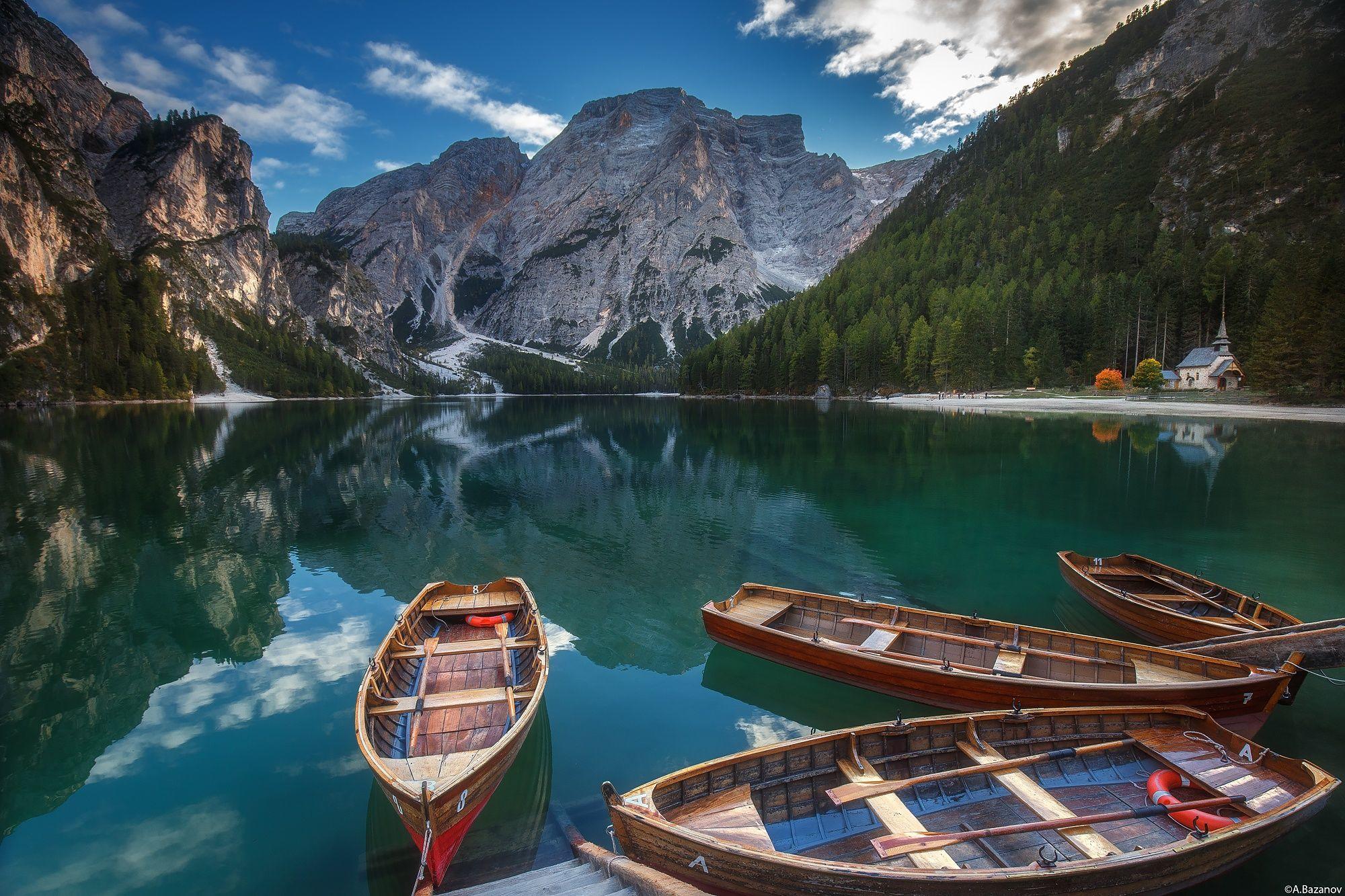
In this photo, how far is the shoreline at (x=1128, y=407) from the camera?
7044 centimetres

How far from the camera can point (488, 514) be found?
36375mm

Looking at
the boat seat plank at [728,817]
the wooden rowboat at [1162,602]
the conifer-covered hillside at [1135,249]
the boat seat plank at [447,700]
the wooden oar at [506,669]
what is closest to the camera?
the boat seat plank at [728,817]

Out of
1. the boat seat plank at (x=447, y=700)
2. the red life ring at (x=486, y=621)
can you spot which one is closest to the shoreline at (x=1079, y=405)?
the red life ring at (x=486, y=621)

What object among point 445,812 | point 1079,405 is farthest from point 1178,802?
point 1079,405

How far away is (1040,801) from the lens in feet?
28.5

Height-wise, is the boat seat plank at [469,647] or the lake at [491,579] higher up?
the boat seat plank at [469,647]

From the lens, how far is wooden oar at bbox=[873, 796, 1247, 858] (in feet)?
24.9

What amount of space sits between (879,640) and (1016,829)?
24.6ft

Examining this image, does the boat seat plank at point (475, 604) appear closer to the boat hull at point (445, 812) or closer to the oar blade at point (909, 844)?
the boat hull at point (445, 812)

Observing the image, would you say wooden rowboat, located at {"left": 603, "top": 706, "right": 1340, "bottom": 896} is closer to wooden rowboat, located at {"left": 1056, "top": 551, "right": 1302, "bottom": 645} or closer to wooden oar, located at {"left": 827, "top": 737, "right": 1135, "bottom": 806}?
wooden oar, located at {"left": 827, "top": 737, "right": 1135, "bottom": 806}

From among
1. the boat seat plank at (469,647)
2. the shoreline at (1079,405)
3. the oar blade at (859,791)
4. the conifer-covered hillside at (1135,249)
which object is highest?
the conifer-covered hillside at (1135,249)

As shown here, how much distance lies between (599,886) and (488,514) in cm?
3097

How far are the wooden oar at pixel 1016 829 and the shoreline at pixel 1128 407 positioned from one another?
86.8 meters

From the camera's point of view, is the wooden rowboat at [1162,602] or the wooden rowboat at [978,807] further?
the wooden rowboat at [1162,602]
